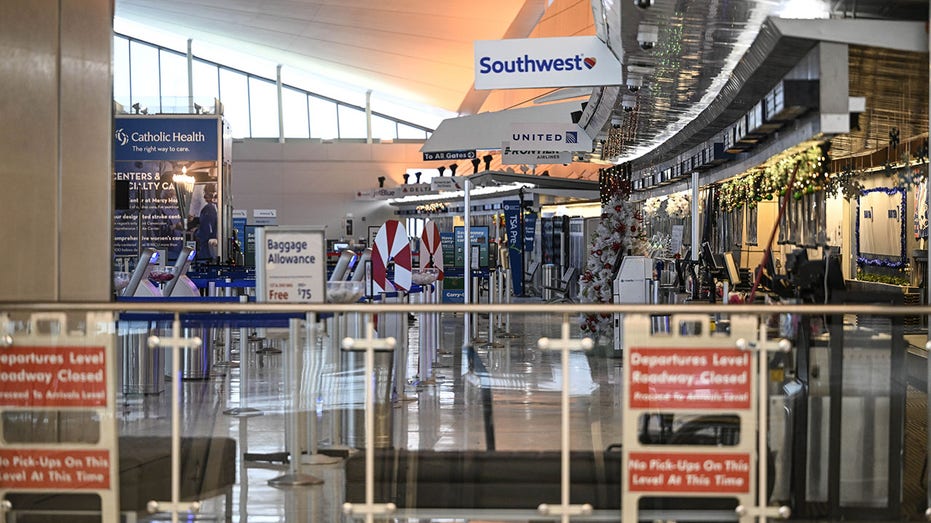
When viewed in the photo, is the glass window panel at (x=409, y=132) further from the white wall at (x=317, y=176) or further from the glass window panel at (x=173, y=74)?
the glass window panel at (x=173, y=74)

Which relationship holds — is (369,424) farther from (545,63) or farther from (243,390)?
(545,63)

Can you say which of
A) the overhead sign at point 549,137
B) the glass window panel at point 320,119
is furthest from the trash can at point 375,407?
the glass window panel at point 320,119

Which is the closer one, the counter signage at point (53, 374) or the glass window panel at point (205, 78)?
the counter signage at point (53, 374)

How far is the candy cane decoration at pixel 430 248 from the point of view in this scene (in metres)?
12.9

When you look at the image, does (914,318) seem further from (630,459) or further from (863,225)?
(863,225)

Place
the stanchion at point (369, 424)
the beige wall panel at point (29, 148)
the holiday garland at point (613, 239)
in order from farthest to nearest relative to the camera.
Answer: the holiday garland at point (613, 239), the beige wall panel at point (29, 148), the stanchion at point (369, 424)

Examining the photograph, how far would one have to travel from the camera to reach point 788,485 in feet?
14.2

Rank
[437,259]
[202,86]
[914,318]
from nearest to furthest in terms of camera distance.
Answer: [914,318] → [437,259] → [202,86]

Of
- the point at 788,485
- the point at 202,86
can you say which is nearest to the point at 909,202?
the point at 788,485

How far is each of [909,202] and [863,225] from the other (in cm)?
176

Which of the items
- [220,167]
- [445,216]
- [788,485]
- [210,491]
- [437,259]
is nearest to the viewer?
[788,485]

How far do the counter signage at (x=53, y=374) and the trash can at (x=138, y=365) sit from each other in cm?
25

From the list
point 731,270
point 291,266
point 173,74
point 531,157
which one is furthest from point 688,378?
point 173,74

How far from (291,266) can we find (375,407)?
45.3 inches
